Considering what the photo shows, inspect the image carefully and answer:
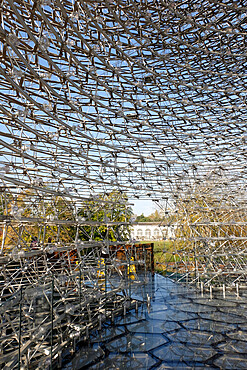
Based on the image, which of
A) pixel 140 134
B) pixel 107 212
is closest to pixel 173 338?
pixel 107 212

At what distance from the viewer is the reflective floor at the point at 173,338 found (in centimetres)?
739

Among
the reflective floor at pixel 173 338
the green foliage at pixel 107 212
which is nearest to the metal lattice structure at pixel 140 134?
the green foliage at pixel 107 212

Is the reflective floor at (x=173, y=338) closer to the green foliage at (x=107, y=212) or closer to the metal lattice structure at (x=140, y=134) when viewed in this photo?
the metal lattice structure at (x=140, y=134)

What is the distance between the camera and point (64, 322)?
851cm

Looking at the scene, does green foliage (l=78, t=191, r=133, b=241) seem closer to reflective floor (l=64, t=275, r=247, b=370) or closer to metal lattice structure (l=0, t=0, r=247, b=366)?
metal lattice structure (l=0, t=0, r=247, b=366)

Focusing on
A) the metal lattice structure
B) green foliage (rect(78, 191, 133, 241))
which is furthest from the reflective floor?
green foliage (rect(78, 191, 133, 241))

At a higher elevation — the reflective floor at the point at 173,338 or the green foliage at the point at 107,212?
the green foliage at the point at 107,212

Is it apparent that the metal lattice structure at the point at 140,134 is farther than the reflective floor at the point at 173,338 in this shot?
Yes

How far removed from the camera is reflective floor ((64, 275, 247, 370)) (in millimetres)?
7387

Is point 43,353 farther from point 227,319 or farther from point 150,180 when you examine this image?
point 150,180

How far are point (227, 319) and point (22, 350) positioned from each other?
699 cm

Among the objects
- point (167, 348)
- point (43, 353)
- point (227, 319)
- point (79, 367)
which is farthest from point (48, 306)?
point (227, 319)

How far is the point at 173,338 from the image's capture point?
8.77 m

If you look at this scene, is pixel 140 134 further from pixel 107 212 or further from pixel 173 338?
pixel 173 338
